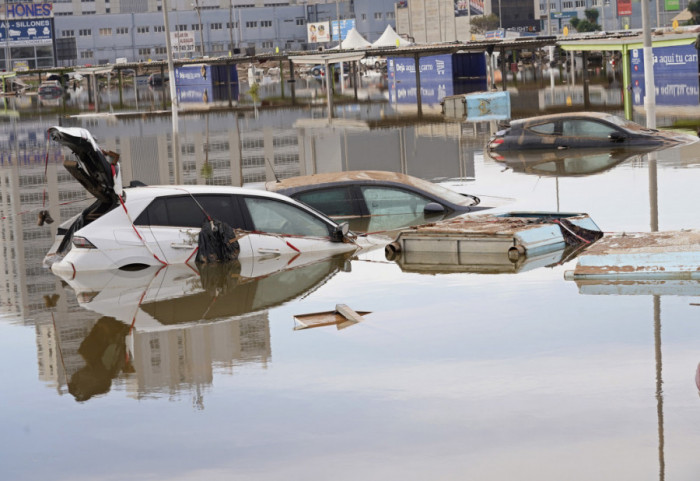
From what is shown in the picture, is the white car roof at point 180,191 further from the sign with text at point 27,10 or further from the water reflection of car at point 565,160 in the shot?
the sign with text at point 27,10

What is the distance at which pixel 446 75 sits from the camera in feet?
264

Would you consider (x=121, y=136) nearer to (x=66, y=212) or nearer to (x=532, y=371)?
(x=66, y=212)

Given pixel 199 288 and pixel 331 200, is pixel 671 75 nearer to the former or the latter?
pixel 331 200

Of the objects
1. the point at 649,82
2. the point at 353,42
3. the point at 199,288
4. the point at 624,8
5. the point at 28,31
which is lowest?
the point at 199,288

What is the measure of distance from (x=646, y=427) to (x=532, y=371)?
6.04 ft

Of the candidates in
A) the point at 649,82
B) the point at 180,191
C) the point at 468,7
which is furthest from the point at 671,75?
the point at 468,7

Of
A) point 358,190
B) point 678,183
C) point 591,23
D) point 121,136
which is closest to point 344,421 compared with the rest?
point 358,190

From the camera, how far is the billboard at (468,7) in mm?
158500

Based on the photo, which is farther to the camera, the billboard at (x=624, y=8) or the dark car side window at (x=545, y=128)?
the billboard at (x=624, y=8)

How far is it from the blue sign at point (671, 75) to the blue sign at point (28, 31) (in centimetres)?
10635

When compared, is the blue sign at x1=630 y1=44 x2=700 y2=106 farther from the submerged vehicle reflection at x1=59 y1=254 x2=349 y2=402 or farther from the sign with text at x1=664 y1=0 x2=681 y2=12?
the sign with text at x1=664 y1=0 x2=681 y2=12

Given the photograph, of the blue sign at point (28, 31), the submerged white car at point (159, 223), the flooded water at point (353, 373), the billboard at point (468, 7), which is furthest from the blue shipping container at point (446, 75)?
the blue sign at point (28, 31)

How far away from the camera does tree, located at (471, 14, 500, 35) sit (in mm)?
162375

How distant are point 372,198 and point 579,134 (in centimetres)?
1367
